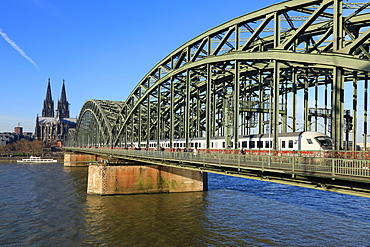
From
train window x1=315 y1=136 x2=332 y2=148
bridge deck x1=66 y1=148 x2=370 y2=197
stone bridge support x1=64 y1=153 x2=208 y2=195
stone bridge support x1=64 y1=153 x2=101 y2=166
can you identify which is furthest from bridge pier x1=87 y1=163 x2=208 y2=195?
stone bridge support x1=64 y1=153 x2=101 y2=166

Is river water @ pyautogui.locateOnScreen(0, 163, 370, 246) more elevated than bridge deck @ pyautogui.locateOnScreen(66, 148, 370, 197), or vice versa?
bridge deck @ pyautogui.locateOnScreen(66, 148, 370, 197)

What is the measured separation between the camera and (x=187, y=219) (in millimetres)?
32969

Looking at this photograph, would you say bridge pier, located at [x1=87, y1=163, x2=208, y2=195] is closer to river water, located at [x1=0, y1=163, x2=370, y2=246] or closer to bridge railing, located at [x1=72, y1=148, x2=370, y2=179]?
river water, located at [x1=0, y1=163, x2=370, y2=246]

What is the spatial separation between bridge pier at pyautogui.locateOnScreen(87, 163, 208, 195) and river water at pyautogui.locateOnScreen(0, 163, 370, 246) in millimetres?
1412

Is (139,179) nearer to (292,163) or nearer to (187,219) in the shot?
(187,219)

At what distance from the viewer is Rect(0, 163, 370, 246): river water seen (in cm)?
2661

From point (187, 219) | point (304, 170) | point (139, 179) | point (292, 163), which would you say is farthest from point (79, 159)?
point (304, 170)

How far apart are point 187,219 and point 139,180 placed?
14955 millimetres

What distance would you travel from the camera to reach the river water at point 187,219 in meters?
26.6

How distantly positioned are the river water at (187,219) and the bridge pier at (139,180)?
1.41 metres

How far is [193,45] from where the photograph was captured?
42.4 meters

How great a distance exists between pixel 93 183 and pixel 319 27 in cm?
3422

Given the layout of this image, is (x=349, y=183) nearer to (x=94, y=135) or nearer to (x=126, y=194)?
(x=126, y=194)

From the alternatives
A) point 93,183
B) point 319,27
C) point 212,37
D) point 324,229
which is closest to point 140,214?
point 93,183
